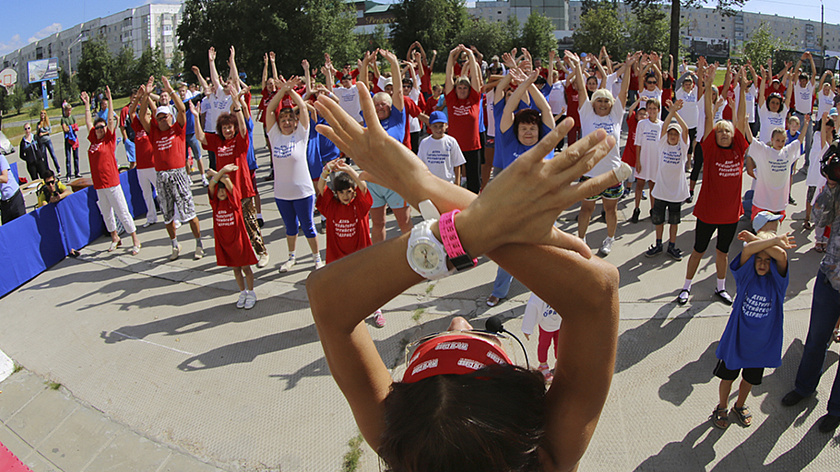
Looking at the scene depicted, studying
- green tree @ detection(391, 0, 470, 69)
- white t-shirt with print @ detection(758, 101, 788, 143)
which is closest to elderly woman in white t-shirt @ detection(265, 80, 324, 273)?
white t-shirt with print @ detection(758, 101, 788, 143)

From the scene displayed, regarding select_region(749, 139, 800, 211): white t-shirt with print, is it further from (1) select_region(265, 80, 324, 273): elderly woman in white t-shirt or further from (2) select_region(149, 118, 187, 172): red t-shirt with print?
(2) select_region(149, 118, 187, 172): red t-shirt with print

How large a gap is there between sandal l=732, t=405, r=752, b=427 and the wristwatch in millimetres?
3793

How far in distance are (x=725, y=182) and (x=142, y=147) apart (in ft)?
26.9

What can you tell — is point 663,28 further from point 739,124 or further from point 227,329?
point 227,329

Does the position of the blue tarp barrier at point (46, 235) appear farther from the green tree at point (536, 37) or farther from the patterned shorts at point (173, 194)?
the green tree at point (536, 37)

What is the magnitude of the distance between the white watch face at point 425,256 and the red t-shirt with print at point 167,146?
24.8ft

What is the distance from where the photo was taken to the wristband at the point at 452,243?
1100 millimetres

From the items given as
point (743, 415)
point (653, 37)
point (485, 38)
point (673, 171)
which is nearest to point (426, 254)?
point (743, 415)

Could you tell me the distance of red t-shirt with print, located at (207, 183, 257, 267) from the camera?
592cm

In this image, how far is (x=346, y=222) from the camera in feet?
17.3

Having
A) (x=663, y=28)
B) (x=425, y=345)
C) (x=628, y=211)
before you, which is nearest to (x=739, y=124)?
(x=628, y=211)

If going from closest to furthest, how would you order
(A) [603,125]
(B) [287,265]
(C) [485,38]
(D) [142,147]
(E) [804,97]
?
(A) [603,125] < (B) [287,265] < (D) [142,147] < (E) [804,97] < (C) [485,38]

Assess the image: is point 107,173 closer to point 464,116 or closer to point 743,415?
point 464,116

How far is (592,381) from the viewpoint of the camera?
130cm
